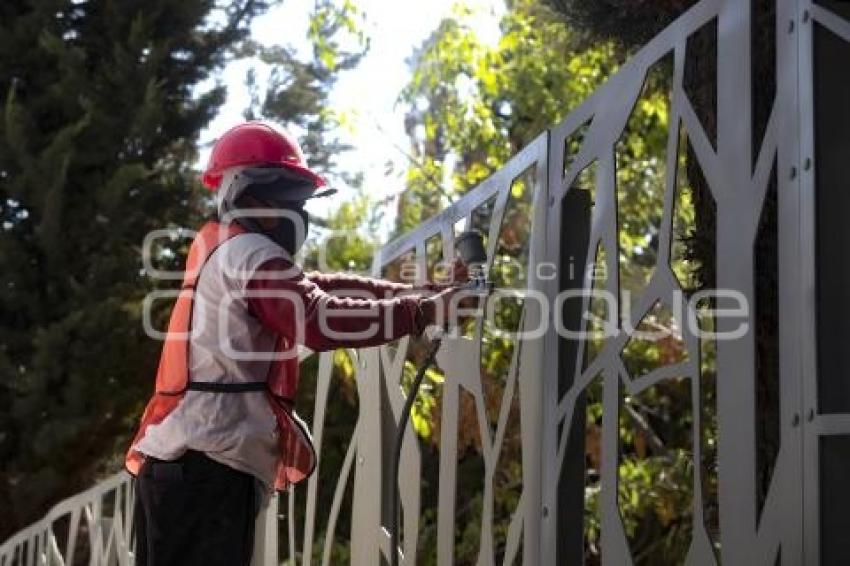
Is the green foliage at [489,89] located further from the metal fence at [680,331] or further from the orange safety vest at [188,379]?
the orange safety vest at [188,379]

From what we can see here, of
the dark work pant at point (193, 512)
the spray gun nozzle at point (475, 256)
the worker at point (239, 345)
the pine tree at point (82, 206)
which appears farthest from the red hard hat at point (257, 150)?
the pine tree at point (82, 206)

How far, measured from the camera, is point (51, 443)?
10836 mm

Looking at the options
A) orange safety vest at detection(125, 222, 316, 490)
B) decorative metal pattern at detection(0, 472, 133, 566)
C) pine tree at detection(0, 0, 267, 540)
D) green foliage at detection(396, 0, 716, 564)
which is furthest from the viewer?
pine tree at detection(0, 0, 267, 540)

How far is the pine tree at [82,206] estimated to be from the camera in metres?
11.1

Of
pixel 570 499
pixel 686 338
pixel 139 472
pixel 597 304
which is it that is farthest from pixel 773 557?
pixel 597 304

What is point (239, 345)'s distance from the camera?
333cm

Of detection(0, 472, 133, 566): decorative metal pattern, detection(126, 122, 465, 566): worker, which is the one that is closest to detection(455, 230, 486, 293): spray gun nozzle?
detection(126, 122, 465, 566): worker

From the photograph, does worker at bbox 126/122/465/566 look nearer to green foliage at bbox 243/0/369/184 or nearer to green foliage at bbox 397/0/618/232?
green foliage at bbox 397/0/618/232

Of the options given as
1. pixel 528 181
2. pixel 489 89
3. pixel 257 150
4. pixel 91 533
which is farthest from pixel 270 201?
pixel 489 89

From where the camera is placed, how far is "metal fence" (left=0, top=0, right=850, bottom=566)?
2.15m

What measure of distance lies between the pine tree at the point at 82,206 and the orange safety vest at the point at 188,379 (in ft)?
25.5

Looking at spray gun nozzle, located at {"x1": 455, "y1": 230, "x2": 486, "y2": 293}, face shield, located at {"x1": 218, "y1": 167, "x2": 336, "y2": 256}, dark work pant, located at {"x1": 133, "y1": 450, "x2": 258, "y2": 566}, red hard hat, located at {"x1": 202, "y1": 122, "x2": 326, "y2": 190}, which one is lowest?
dark work pant, located at {"x1": 133, "y1": 450, "x2": 258, "y2": 566}

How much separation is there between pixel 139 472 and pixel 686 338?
1610mm

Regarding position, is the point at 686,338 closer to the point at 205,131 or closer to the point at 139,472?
the point at 139,472
